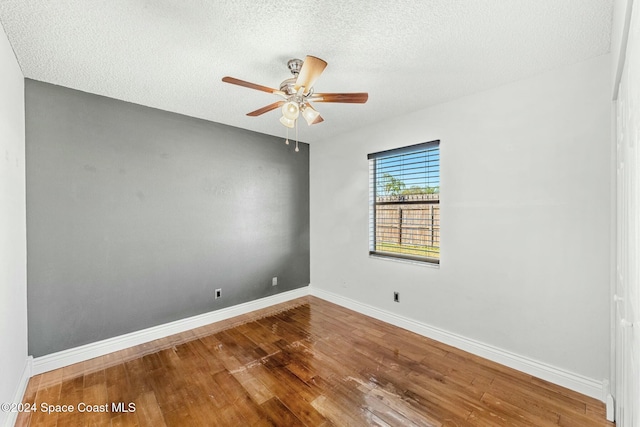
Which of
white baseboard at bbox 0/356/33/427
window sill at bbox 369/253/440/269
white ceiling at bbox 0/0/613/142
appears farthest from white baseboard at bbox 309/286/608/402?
white baseboard at bbox 0/356/33/427

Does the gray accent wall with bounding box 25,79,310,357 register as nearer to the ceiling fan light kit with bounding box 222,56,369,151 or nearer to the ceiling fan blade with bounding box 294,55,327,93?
the ceiling fan light kit with bounding box 222,56,369,151

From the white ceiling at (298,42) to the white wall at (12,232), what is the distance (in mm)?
274

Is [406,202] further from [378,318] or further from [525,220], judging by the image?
[378,318]

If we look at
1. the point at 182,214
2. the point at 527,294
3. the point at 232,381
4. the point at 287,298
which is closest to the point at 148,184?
the point at 182,214

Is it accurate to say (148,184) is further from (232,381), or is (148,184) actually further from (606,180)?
(606,180)

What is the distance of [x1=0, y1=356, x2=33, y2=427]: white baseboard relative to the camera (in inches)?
67.9

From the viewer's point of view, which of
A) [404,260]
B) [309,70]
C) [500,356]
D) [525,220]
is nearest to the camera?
[309,70]

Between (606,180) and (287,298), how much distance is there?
375cm

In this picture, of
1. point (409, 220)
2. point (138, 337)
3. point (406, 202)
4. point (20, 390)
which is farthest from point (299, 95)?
point (20, 390)

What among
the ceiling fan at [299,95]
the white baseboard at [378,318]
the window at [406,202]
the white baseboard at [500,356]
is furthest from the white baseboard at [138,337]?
the ceiling fan at [299,95]

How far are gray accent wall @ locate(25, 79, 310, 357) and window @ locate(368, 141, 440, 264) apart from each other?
A: 1500 millimetres

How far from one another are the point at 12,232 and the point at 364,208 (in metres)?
3.33

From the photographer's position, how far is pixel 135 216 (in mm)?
2902

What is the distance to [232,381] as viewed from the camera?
226 cm
